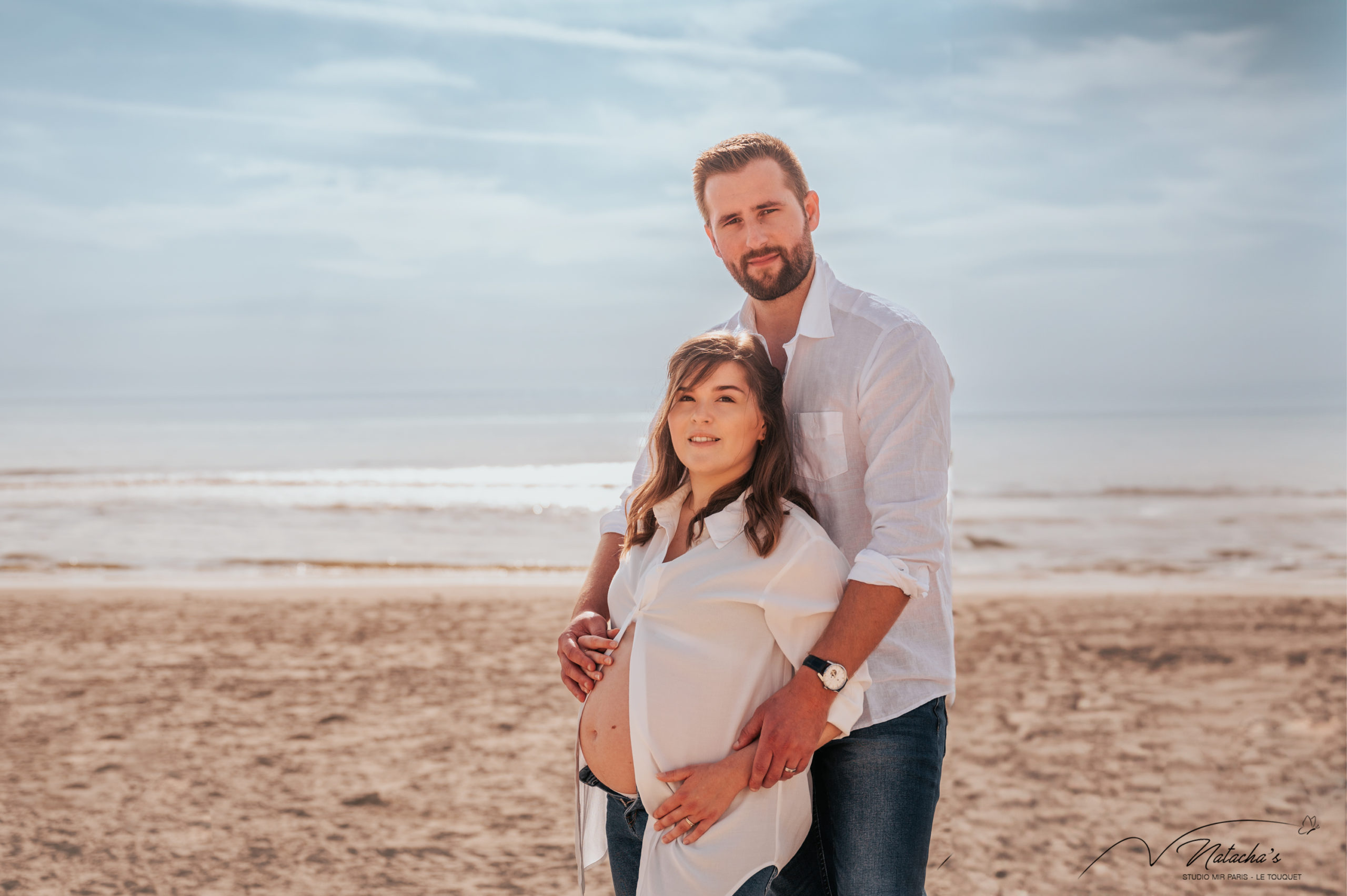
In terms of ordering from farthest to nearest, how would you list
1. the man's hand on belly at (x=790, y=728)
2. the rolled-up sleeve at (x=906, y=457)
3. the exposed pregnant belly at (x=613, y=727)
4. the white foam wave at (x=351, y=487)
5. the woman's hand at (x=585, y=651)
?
1. the white foam wave at (x=351, y=487)
2. the woman's hand at (x=585, y=651)
3. the exposed pregnant belly at (x=613, y=727)
4. the rolled-up sleeve at (x=906, y=457)
5. the man's hand on belly at (x=790, y=728)

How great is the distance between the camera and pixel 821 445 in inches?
89.3

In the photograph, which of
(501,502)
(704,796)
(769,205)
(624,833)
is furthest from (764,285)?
(501,502)

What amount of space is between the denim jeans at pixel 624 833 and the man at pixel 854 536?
0.81ft

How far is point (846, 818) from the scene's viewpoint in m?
2.14

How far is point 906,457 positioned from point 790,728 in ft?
2.11

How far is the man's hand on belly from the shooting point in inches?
75.3

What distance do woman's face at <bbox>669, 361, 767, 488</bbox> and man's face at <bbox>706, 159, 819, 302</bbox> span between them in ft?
1.11

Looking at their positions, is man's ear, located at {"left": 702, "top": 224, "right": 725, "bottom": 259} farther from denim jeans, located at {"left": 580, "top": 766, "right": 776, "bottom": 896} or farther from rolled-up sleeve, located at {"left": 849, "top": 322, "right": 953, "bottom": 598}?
denim jeans, located at {"left": 580, "top": 766, "right": 776, "bottom": 896}

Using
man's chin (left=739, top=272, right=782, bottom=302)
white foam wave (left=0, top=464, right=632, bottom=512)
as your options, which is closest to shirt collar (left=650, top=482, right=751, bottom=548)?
man's chin (left=739, top=272, right=782, bottom=302)

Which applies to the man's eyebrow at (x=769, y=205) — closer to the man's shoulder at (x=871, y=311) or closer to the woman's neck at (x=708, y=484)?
the man's shoulder at (x=871, y=311)

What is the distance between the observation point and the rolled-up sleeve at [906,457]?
2014 mm

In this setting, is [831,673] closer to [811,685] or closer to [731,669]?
[811,685]

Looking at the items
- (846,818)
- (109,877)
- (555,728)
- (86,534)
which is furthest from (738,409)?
(86,534)

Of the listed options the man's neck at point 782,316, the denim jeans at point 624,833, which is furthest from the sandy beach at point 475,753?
the man's neck at point 782,316
